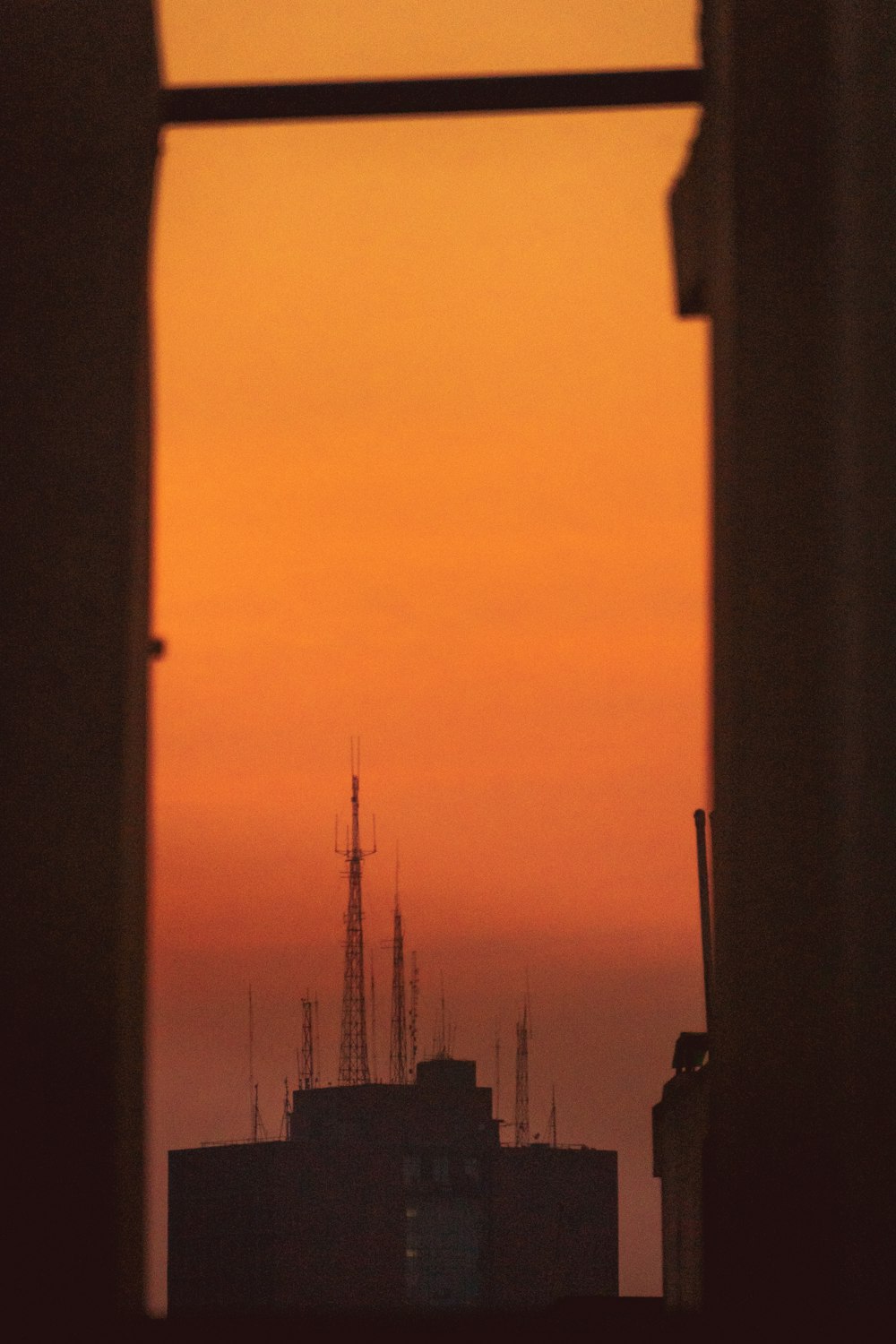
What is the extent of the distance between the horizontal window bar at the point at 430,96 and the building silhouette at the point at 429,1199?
3422cm

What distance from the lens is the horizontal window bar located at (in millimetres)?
3525

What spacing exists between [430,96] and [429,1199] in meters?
38.9

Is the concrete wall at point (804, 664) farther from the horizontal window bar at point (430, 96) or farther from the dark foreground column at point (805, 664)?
the horizontal window bar at point (430, 96)

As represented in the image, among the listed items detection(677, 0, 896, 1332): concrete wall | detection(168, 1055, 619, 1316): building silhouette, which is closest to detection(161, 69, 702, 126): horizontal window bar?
detection(677, 0, 896, 1332): concrete wall

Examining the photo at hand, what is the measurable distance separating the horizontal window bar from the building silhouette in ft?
112

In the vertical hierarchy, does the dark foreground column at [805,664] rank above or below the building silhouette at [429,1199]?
above

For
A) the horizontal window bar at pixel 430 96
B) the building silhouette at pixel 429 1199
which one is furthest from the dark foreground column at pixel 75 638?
the building silhouette at pixel 429 1199

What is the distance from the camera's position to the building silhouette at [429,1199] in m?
38.1

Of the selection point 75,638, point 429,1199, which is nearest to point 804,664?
point 75,638

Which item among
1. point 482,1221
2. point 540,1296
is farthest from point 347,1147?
point 540,1296

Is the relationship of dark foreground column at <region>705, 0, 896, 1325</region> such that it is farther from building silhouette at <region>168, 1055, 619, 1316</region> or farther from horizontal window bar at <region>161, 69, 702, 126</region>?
building silhouette at <region>168, 1055, 619, 1316</region>

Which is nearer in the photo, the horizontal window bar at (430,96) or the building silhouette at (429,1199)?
the horizontal window bar at (430,96)

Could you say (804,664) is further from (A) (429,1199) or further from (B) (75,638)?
(A) (429,1199)

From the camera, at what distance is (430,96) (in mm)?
3582
